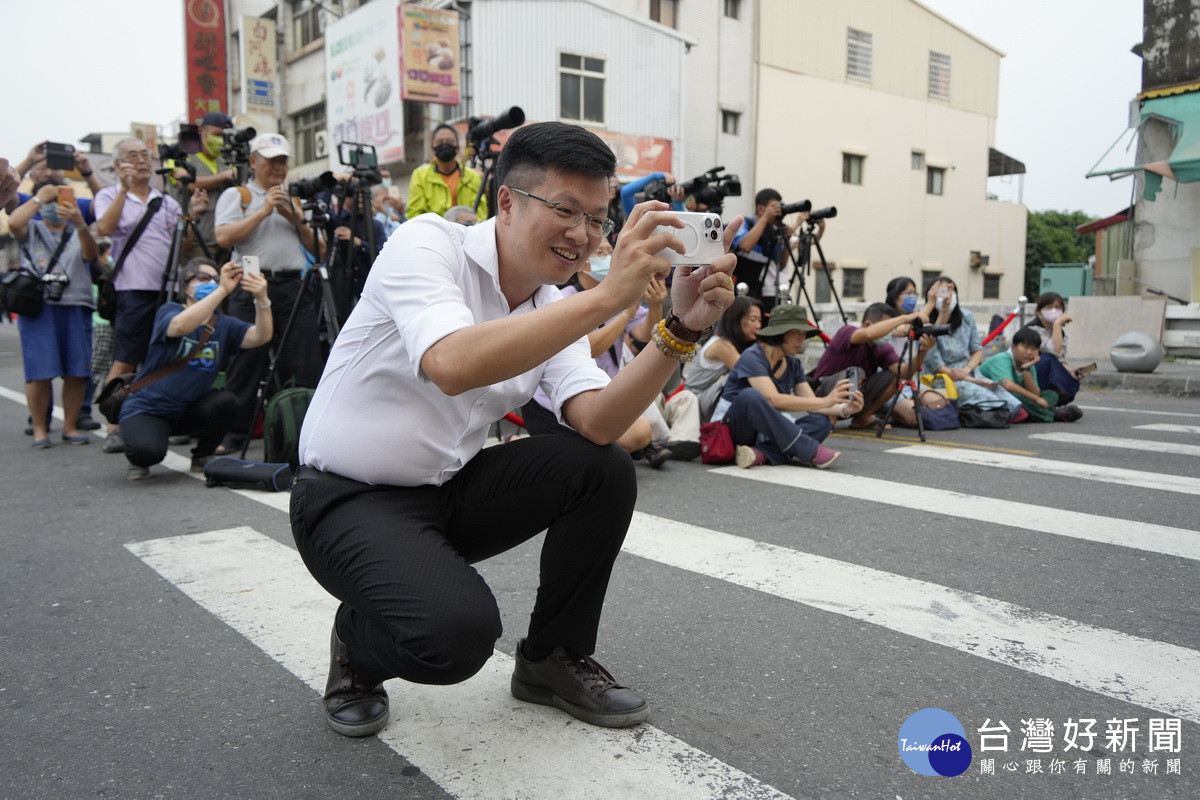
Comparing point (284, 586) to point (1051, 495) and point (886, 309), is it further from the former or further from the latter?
point (886, 309)

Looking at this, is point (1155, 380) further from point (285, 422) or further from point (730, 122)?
point (730, 122)

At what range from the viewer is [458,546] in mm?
2389

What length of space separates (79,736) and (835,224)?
25.7m

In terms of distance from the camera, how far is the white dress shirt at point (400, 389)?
2117 mm

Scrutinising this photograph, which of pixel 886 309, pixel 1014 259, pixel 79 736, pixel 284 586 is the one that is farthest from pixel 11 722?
pixel 1014 259

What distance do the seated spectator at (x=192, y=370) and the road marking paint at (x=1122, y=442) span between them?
18.3 feet

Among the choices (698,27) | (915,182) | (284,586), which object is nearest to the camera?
(284,586)

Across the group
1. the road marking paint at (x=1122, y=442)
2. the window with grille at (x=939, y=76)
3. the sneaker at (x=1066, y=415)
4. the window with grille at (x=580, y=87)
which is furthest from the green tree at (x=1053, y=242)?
the road marking paint at (x=1122, y=442)

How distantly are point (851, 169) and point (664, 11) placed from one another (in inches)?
295

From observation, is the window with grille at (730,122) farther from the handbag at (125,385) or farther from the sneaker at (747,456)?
the handbag at (125,385)

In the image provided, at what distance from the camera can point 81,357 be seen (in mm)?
6711

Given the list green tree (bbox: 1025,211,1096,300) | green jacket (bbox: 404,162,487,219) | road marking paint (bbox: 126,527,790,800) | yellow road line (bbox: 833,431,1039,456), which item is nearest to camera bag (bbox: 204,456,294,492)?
road marking paint (bbox: 126,527,790,800)

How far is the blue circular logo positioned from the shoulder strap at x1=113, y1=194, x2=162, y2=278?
19.5 feet

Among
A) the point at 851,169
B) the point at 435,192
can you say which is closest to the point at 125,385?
the point at 435,192
